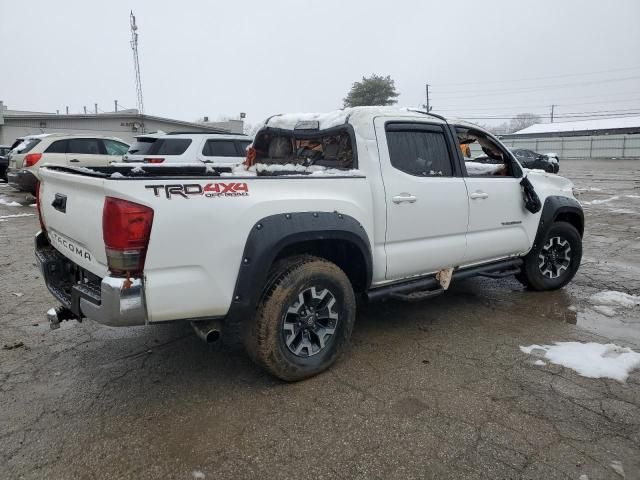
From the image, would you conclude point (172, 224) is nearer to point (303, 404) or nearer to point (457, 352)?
point (303, 404)

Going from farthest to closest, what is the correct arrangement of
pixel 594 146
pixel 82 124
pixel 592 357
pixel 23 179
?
pixel 594 146
pixel 82 124
pixel 23 179
pixel 592 357

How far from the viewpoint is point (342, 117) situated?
3.94 m

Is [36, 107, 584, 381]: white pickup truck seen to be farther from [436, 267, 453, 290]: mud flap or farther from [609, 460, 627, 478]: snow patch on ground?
[609, 460, 627, 478]: snow patch on ground

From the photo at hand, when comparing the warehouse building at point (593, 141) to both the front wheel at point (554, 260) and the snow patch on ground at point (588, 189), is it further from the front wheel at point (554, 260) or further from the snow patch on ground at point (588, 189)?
the front wheel at point (554, 260)

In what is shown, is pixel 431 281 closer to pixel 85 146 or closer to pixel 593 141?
pixel 85 146

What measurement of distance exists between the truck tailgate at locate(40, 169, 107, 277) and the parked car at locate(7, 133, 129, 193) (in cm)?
888

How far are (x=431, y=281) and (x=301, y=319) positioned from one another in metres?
1.39

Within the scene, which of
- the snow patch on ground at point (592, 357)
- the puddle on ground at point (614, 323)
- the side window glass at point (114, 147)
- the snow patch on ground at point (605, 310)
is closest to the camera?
the snow patch on ground at point (592, 357)

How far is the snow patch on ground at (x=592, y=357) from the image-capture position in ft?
11.7

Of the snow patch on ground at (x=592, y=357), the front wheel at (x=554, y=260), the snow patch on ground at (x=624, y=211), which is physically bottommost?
the snow patch on ground at (x=592, y=357)

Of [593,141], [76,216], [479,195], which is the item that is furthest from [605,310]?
[593,141]

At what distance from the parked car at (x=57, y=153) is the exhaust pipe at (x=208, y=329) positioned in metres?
10.1

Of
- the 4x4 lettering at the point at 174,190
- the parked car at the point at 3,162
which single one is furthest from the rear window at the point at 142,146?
the parked car at the point at 3,162

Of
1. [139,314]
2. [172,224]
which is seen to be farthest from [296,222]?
[139,314]
